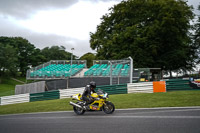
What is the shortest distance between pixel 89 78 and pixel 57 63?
32.1 ft

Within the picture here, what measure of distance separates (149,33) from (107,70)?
420 inches

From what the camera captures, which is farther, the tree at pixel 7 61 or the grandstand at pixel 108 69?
the tree at pixel 7 61

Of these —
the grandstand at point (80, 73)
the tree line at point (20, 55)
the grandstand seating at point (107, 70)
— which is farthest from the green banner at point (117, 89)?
the tree line at point (20, 55)

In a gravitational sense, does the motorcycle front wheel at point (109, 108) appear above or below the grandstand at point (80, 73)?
below

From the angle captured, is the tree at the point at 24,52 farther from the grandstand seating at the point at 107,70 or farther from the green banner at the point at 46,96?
the green banner at the point at 46,96

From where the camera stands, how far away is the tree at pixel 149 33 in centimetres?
2955

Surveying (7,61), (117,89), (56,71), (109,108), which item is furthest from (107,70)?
(7,61)

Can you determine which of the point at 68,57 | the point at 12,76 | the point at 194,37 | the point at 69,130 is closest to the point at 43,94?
the point at 69,130

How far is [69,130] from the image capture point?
6625mm

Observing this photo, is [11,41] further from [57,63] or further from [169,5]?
[169,5]

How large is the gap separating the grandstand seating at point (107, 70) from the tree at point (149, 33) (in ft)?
23.1

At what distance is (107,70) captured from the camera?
22.7m

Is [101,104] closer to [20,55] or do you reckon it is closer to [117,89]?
[117,89]

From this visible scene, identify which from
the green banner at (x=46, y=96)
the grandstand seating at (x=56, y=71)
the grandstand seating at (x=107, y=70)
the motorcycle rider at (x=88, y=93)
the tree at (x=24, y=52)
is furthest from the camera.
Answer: the tree at (x=24, y=52)
